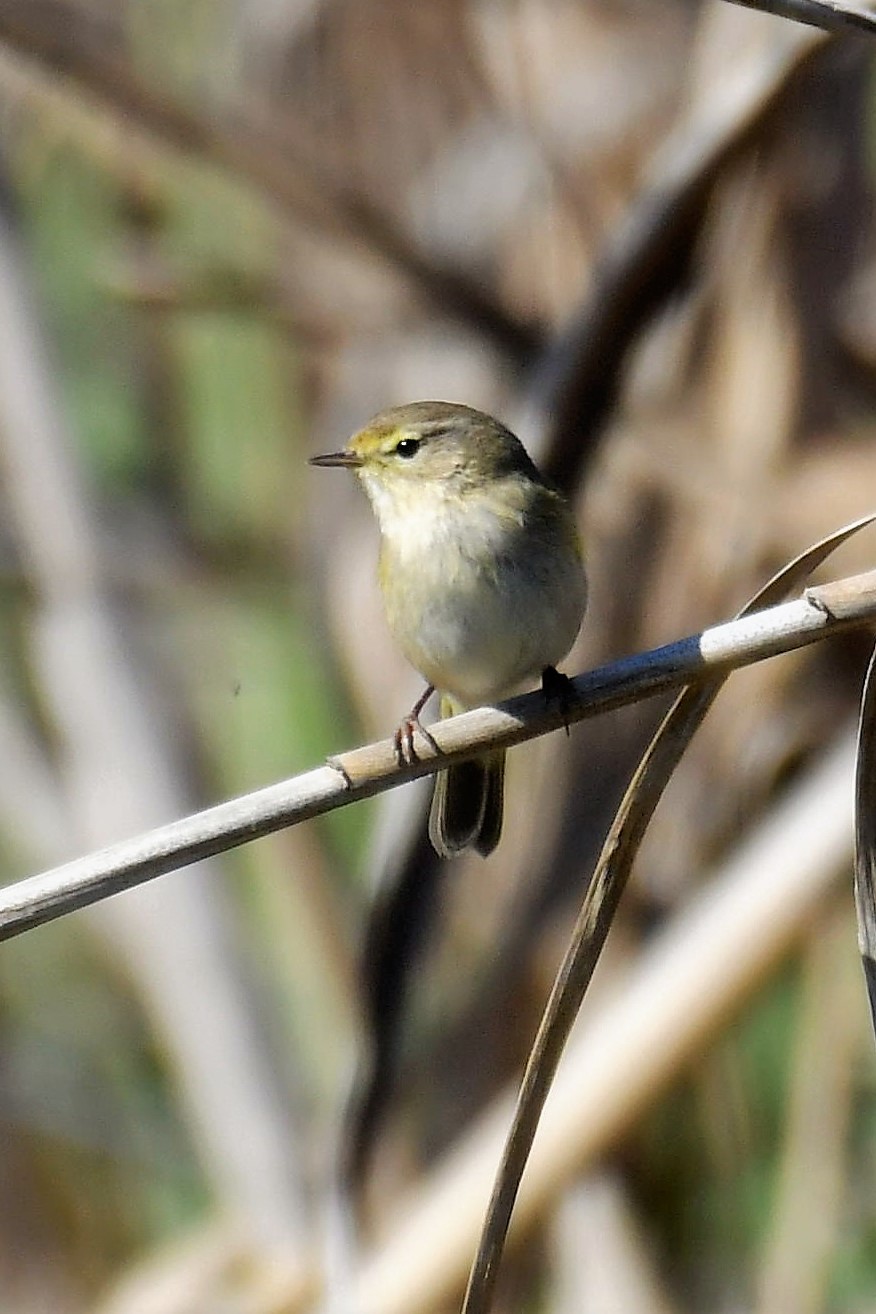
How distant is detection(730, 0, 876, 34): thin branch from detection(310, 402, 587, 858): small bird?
3.36 feet

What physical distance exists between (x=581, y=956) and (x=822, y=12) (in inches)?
29.1

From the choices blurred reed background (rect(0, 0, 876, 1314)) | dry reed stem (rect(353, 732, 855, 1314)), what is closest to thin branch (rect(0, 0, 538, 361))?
blurred reed background (rect(0, 0, 876, 1314))

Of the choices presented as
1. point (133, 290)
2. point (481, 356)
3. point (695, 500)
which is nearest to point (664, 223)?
point (695, 500)

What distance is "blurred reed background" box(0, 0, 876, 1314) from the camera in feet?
9.08

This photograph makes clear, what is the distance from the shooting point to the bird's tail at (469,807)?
7.33 feet

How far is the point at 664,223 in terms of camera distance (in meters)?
2.42

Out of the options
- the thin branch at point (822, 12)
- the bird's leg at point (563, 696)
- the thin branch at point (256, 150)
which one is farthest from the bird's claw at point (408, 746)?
the thin branch at point (256, 150)

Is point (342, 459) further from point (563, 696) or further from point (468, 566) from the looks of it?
point (563, 696)

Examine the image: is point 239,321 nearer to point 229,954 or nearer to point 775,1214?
point 229,954

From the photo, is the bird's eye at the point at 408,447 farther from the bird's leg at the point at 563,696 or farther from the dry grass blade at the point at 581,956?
the dry grass blade at the point at 581,956

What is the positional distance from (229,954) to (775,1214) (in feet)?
3.84

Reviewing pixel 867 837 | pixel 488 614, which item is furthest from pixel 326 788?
pixel 488 614

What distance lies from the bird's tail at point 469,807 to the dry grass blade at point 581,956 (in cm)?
91

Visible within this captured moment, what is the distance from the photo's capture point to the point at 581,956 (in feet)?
4.09
